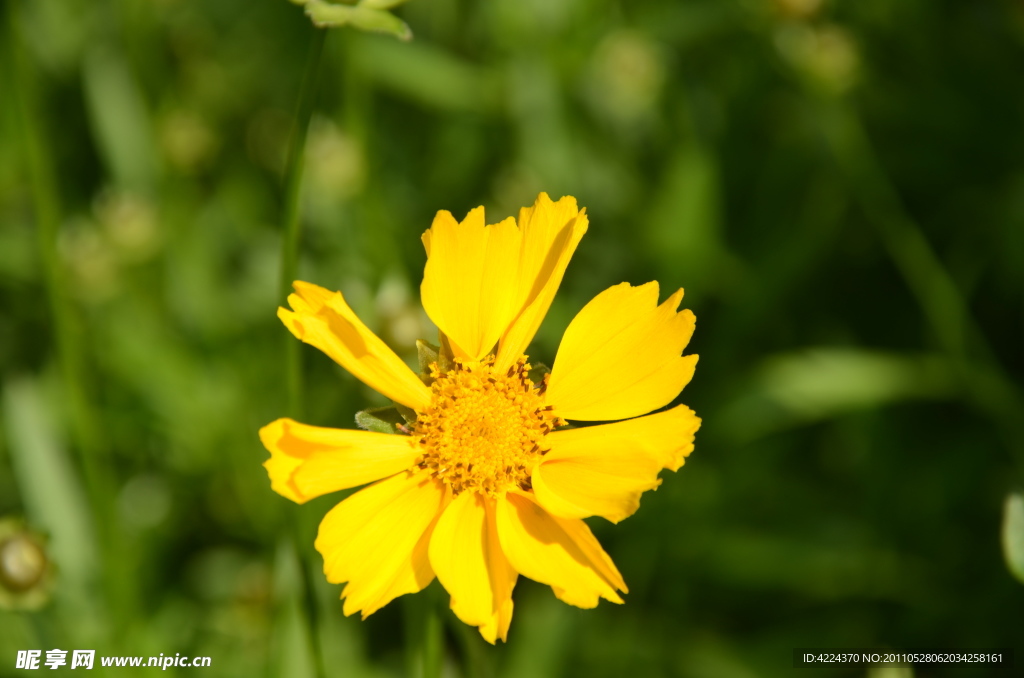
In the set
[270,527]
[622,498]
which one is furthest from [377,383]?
[270,527]

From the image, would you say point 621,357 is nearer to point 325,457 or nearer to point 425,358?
point 425,358

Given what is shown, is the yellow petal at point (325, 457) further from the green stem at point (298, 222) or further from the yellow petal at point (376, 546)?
the green stem at point (298, 222)

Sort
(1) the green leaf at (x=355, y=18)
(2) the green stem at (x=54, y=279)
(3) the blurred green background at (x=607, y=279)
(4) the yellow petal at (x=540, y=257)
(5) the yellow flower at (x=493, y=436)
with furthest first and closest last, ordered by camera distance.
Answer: (3) the blurred green background at (x=607, y=279)
(2) the green stem at (x=54, y=279)
(4) the yellow petal at (x=540, y=257)
(5) the yellow flower at (x=493, y=436)
(1) the green leaf at (x=355, y=18)

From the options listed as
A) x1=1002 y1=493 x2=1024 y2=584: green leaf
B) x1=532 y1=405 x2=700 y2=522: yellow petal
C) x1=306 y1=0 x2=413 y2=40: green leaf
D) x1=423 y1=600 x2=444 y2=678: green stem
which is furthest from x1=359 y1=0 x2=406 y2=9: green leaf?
x1=1002 y1=493 x2=1024 y2=584: green leaf

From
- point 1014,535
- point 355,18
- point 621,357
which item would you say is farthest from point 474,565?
point 1014,535

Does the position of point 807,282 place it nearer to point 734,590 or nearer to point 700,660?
point 734,590

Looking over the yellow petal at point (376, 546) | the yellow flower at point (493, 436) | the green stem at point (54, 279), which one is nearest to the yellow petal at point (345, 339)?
the yellow flower at point (493, 436)
